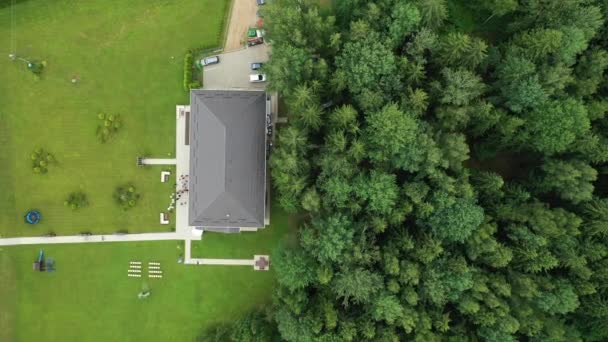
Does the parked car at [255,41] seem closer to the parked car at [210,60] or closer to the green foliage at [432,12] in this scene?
the parked car at [210,60]

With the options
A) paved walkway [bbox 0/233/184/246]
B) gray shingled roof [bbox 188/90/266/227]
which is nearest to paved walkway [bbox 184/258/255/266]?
paved walkway [bbox 0/233/184/246]

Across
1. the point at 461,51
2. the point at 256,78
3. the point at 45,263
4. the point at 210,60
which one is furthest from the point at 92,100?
the point at 461,51

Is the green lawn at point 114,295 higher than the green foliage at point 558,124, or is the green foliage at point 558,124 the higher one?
the green foliage at point 558,124

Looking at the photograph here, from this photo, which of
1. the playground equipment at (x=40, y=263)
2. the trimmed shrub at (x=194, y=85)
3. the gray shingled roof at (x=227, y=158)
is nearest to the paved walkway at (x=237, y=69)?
the trimmed shrub at (x=194, y=85)

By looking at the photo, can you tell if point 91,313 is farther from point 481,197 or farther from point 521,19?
point 521,19

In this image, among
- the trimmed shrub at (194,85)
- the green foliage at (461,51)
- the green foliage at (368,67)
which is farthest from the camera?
the trimmed shrub at (194,85)

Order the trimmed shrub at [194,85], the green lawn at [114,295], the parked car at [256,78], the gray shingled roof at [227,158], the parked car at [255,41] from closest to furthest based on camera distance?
the gray shingled roof at [227,158] → the parked car at [256,78] → the trimmed shrub at [194,85] → the parked car at [255,41] → the green lawn at [114,295]
